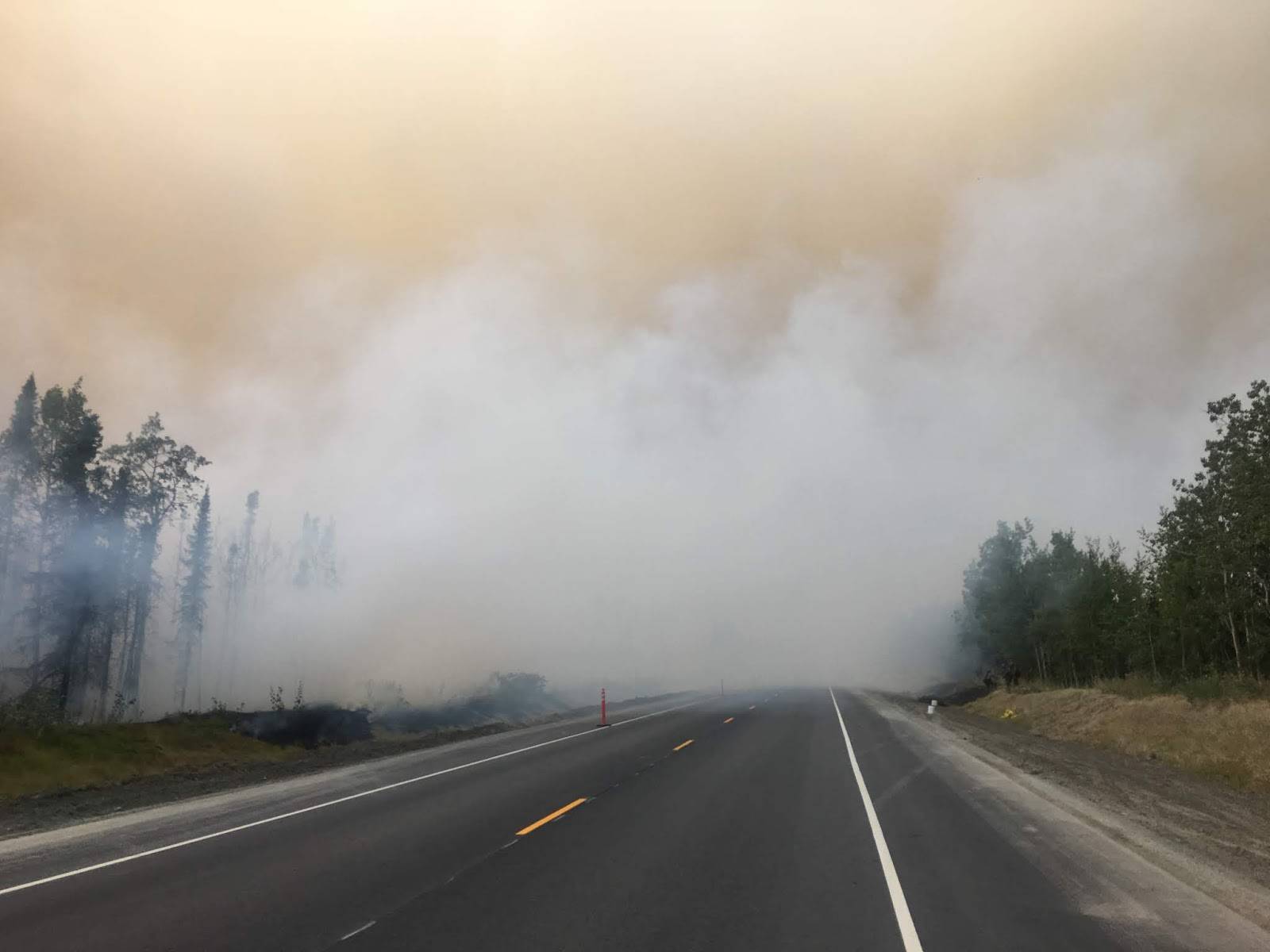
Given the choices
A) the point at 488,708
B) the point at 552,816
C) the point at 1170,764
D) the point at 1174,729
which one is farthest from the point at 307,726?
the point at 1174,729

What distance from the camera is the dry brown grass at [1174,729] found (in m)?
18.3

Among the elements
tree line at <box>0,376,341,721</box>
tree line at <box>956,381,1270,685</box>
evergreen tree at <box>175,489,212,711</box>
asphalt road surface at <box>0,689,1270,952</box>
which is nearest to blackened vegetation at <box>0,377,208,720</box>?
tree line at <box>0,376,341,721</box>

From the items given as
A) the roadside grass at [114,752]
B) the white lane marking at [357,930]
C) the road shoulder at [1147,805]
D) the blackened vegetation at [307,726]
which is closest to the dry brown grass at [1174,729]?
the road shoulder at [1147,805]

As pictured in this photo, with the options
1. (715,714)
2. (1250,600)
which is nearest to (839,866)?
(715,714)

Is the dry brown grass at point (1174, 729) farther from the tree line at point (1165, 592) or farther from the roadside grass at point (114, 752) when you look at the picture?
the roadside grass at point (114, 752)

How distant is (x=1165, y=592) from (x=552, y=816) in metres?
44.3

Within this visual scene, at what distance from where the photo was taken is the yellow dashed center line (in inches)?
390

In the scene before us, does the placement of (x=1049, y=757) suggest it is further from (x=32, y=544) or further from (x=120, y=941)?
(x=32, y=544)

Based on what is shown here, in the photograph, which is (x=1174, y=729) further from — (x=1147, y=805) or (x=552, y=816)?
(x=552, y=816)

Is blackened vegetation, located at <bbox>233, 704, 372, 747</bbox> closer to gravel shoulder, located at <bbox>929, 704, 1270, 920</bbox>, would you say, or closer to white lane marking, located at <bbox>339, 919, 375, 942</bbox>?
gravel shoulder, located at <bbox>929, 704, 1270, 920</bbox>

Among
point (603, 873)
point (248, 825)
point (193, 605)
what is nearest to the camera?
point (603, 873)

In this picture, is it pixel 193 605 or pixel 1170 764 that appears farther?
pixel 193 605

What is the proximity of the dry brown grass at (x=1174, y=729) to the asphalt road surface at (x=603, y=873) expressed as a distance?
8.06 meters

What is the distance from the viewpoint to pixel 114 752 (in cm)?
1955
